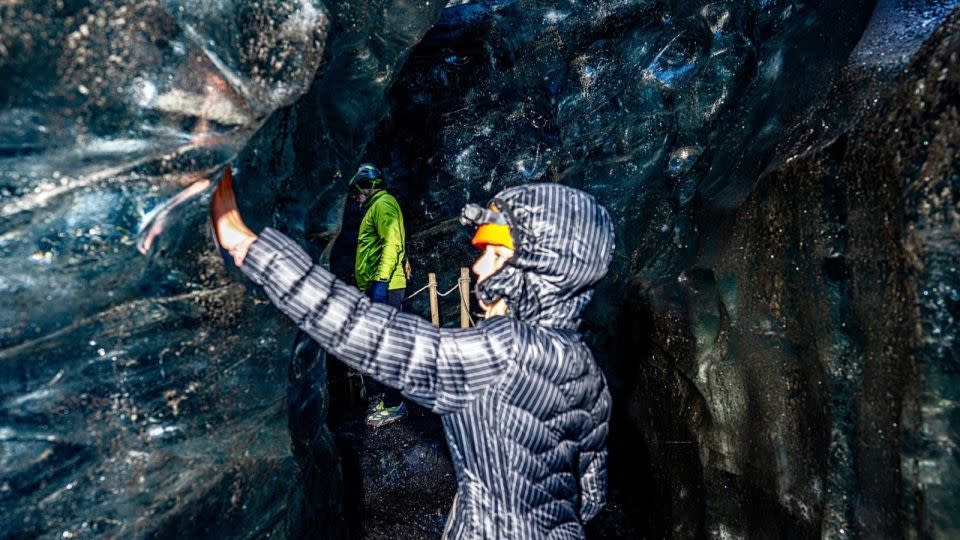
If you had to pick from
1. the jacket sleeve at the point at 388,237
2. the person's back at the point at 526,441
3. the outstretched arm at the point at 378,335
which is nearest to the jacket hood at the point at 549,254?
the person's back at the point at 526,441

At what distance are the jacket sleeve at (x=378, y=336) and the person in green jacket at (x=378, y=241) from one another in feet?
12.4

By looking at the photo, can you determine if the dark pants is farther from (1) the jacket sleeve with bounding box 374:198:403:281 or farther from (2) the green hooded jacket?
(1) the jacket sleeve with bounding box 374:198:403:281

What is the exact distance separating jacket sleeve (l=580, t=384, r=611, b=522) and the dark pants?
9.90 feet

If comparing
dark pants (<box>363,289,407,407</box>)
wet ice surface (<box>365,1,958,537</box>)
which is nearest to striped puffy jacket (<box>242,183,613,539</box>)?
wet ice surface (<box>365,1,958,537</box>)

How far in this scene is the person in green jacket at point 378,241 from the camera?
5613 mm

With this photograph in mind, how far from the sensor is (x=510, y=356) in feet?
6.22

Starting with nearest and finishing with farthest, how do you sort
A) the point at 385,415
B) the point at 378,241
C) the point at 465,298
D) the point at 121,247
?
1. the point at 121,247
2. the point at 378,241
3. the point at 385,415
4. the point at 465,298

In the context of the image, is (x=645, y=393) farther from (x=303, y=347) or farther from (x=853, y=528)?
(x=303, y=347)

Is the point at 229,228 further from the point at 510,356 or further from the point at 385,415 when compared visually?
the point at 385,415

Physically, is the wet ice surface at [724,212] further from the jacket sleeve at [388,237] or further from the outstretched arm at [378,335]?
the outstretched arm at [378,335]

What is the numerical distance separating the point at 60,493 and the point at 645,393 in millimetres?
3402

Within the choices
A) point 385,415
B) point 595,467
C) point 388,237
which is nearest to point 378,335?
point 595,467

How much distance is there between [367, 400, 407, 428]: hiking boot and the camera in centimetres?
625

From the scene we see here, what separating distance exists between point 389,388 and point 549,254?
5.29 m
